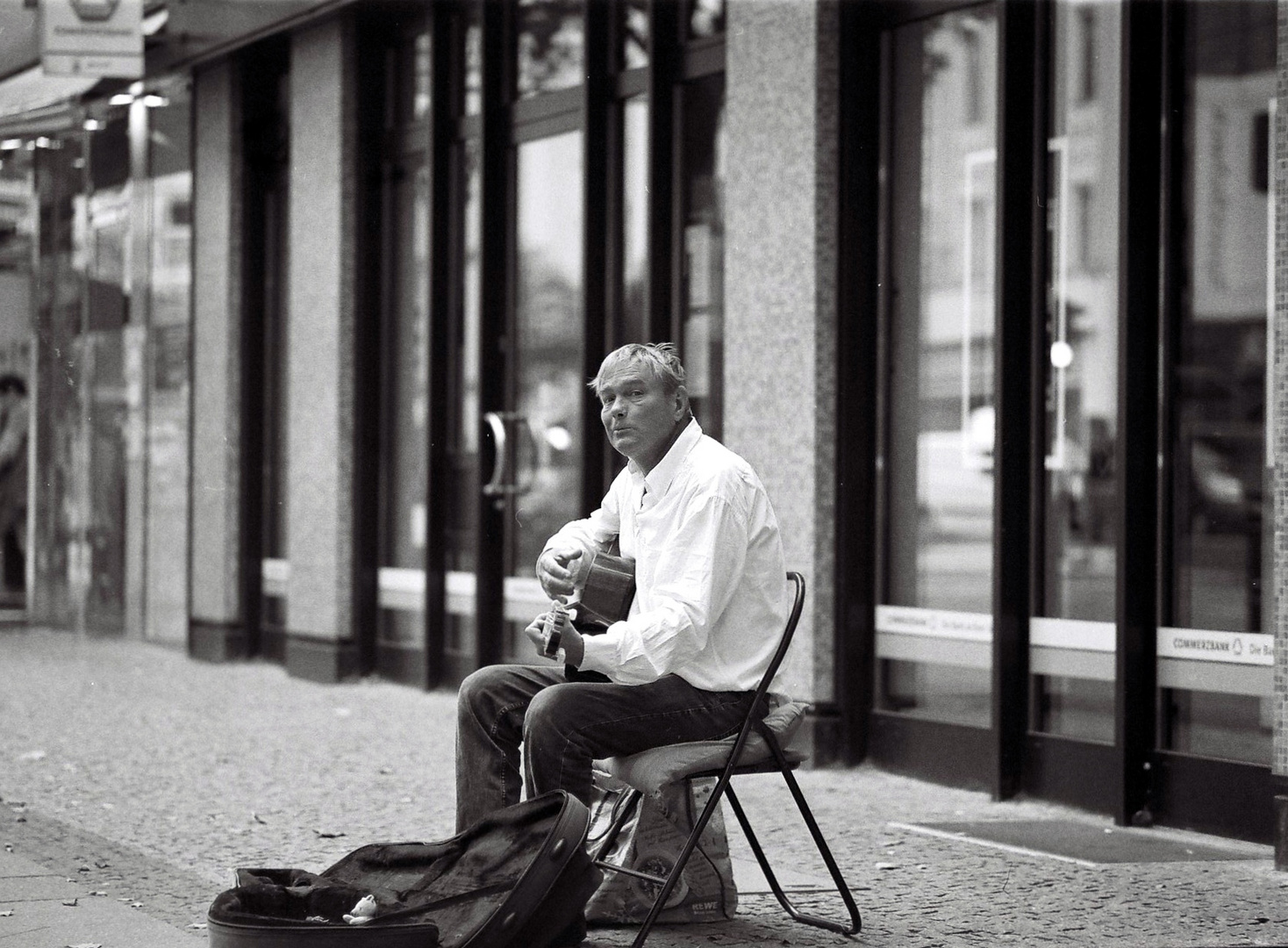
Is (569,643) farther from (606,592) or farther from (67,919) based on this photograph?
(67,919)

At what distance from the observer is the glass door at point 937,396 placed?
7445mm

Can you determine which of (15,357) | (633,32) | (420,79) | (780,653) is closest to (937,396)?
(633,32)

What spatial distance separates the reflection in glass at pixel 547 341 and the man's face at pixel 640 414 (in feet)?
15.6

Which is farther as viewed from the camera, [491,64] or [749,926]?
[491,64]

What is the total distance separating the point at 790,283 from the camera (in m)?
7.71

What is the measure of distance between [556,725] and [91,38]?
7.83 metres

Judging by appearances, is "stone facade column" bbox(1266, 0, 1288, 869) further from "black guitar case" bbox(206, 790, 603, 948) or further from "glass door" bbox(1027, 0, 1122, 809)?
"black guitar case" bbox(206, 790, 603, 948)

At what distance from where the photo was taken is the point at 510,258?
A: 10312 millimetres

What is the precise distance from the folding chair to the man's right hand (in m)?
0.47

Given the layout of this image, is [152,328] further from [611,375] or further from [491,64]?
[611,375]

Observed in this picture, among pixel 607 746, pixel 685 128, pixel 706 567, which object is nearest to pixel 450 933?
pixel 607 746

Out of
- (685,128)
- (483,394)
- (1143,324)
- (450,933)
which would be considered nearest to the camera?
(450,933)

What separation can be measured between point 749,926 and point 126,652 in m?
8.79

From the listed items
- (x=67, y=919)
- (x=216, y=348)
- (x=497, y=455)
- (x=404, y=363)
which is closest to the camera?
(x=67, y=919)
